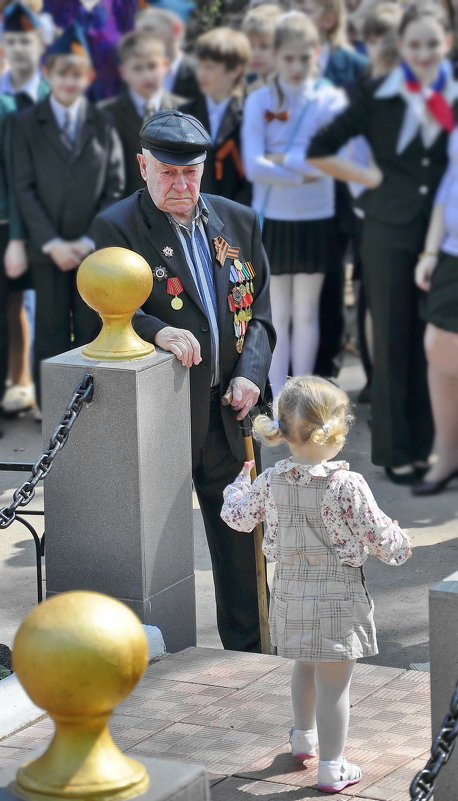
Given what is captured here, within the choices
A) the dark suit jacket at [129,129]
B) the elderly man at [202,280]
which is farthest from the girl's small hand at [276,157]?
the elderly man at [202,280]

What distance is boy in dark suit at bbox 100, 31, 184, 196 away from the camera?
29.1ft

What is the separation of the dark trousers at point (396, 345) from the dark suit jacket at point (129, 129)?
5.37 ft

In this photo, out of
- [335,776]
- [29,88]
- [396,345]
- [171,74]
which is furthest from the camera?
[171,74]

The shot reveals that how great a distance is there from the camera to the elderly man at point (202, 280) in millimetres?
4938

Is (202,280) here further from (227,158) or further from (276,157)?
(227,158)

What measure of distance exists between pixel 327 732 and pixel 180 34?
6.75 metres

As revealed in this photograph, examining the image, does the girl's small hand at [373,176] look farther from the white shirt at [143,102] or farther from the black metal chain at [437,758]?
the black metal chain at [437,758]

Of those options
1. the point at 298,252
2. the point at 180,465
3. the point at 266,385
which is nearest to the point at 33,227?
the point at 298,252

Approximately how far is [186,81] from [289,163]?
1170 mm

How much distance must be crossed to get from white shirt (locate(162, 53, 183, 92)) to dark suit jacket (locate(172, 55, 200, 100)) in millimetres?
17

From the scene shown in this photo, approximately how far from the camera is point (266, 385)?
5.39m

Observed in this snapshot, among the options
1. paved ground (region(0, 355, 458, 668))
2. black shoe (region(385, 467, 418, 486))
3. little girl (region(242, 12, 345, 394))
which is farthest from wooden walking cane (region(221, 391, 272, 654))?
little girl (region(242, 12, 345, 394))

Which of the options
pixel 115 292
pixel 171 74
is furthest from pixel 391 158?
pixel 115 292

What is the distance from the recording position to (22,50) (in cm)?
915
